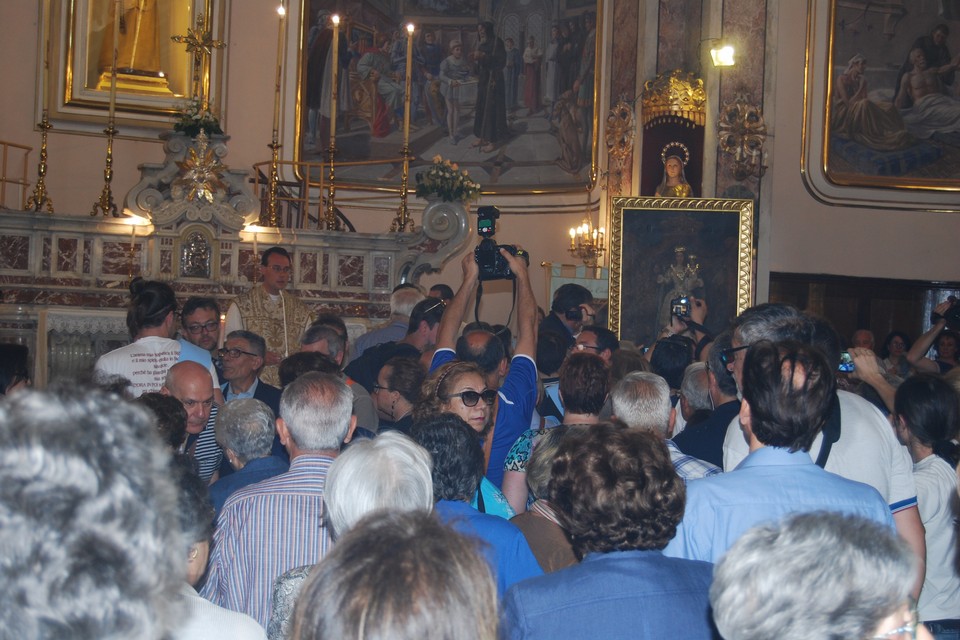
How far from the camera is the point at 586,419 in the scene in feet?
14.2

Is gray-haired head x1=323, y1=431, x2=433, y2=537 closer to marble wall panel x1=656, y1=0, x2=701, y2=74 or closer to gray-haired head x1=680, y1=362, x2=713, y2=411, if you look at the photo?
gray-haired head x1=680, y1=362, x2=713, y2=411

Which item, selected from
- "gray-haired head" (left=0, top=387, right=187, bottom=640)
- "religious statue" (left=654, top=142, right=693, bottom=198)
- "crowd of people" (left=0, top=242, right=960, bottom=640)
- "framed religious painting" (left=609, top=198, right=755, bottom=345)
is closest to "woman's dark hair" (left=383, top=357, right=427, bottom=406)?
"crowd of people" (left=0, top=242, right=960, bottom=640)

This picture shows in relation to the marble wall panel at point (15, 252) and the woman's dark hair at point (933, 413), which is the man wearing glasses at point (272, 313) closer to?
the marble wall panel at point (15, 252)

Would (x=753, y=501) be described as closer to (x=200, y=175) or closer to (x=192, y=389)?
(x=192, y=389)

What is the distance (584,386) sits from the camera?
14.1 feet

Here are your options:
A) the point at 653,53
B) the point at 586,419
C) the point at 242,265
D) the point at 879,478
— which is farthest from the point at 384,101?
the point at 879,478

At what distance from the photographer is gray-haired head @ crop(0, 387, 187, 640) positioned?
128 centimetres

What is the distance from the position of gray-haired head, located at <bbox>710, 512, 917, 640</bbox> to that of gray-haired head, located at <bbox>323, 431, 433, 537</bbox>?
39.3 inches

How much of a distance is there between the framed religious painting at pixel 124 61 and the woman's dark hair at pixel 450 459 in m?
Result: 11.8

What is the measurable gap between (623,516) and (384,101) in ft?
46.8

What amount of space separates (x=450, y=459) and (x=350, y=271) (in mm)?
7196

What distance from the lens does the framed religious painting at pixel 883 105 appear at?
14.1 m

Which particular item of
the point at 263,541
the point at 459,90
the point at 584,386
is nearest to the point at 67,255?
the point at 584,386

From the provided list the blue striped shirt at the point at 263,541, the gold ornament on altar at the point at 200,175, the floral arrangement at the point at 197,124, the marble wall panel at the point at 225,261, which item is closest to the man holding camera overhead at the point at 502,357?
the blue striped shirt at the point at 263,541
